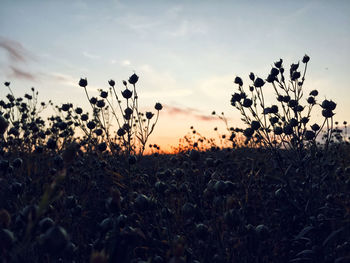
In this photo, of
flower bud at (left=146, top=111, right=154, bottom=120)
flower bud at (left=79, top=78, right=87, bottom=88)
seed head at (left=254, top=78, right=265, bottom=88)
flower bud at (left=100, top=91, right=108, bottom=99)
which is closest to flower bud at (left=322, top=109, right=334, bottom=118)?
seed head at (left=254, top=78, right=265, bottom=88)

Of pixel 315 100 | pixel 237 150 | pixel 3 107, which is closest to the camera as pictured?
pixel 315 100

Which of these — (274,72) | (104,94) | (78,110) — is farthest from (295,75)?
(78,110)

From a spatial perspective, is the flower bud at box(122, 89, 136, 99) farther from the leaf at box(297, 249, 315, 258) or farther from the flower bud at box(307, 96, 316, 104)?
the leaf at box(297, 249, 315, 258)

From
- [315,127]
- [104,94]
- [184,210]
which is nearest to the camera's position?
[184,210]

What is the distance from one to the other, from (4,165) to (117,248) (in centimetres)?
189

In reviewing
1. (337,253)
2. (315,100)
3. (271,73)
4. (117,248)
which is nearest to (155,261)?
(117,248)

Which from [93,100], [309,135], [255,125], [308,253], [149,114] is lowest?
[308,253]

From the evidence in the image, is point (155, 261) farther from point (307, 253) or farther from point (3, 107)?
point (3, 107)

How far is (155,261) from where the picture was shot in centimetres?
193

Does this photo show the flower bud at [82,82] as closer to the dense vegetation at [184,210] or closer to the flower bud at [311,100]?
the dense vegetation at [184,210]

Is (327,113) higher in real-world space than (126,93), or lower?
lower

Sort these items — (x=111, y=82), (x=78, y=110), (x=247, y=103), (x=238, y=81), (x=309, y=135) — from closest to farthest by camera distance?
(x=309, y=135), (x=247, y=103), (x=238, y=81), (x=111, y=82), (x=78, y=110)

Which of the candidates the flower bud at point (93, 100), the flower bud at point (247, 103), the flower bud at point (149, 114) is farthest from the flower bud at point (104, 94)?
the flower bud at point (247, 103)

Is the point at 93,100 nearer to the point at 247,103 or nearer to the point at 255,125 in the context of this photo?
the point at 247,103
